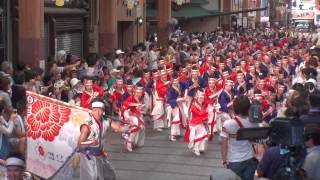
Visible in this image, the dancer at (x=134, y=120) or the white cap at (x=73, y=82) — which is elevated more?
the white cap at (x=73, y=82)

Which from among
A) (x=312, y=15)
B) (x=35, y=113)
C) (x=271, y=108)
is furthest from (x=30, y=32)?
(x=312, y=15)

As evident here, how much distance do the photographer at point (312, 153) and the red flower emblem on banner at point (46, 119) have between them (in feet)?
12.5

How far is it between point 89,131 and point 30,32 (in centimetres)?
982

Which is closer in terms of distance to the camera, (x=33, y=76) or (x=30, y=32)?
(x=33, y=76)

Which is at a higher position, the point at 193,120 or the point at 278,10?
the point at 278,10

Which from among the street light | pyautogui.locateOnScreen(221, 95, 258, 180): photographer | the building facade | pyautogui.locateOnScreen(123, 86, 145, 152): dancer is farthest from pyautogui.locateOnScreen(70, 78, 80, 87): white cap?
the street light

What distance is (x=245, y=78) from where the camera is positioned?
16.5 m

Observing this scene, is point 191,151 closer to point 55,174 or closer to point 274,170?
point 55,174

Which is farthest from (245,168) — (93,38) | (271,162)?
(93,38)

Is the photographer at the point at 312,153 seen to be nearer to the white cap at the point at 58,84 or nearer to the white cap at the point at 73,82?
the white cap at the point at 58,84

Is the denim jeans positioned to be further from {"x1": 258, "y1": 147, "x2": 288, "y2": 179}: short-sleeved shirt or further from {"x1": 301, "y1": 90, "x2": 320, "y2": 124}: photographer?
{"x1": 258, "y1": 147, "x2": 288, "y2": 179}: short-sleeved shirt

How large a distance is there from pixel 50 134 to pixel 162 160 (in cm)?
402

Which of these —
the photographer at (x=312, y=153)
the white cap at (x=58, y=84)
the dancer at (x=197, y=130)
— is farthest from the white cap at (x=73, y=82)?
the photographer at (x=312, y=153)

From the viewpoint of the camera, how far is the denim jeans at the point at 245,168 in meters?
8.39
